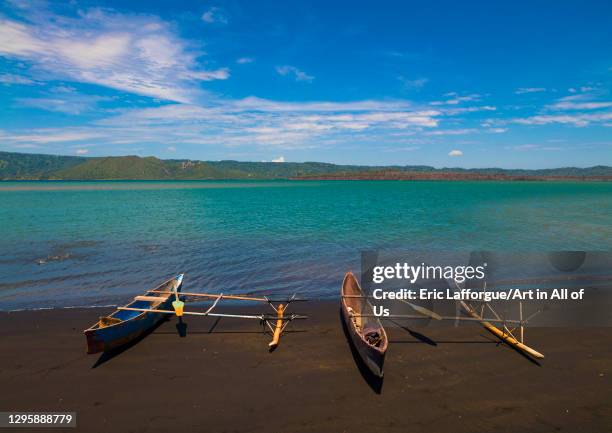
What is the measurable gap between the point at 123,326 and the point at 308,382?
24.0 ft

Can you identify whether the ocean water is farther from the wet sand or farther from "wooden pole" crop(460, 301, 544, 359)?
"wooden pole" crop(460, 301, 544, 359)

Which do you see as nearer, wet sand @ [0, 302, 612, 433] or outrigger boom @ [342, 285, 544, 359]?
wet sand @ [0, 302, 612, 433]

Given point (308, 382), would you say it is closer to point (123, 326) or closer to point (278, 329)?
point (278, 329)

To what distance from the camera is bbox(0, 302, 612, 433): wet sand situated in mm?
9281

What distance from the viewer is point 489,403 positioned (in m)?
9.92

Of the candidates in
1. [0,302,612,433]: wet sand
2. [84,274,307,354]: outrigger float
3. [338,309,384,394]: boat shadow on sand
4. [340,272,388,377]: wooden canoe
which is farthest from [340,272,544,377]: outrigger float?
[84,274,307,354]: outrigger float

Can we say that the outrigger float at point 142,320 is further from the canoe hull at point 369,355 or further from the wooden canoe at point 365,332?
the canoe hull at point 369,355

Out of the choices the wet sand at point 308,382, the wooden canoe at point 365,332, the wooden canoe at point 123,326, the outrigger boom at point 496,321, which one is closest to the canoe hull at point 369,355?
the wooden canoe at point 365,332

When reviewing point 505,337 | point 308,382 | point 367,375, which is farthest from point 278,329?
point 505,337

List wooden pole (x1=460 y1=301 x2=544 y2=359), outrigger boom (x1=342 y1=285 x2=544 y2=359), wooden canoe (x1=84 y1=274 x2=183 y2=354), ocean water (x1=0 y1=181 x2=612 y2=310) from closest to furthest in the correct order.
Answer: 1. wooden canoe (x1=84 y1=274 x2=183 y2=354)
2. wooden pole (x1=460 y1=301 x2=544 y2=359)
3. outrigger boom (x1=342 y1=285 x2=544 y2=359)
4. ocean water (x1=0 y1=181 x2=612 y2=310)

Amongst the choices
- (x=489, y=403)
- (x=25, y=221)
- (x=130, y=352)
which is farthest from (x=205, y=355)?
(x=25, y=221)

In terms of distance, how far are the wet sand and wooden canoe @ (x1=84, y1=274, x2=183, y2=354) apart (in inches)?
20.1

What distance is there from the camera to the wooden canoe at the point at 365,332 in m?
10.6

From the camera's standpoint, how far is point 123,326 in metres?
12.9
